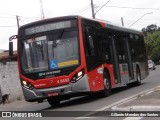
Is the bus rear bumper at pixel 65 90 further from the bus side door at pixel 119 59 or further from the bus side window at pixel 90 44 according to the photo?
the bus side door at pixel 119 59

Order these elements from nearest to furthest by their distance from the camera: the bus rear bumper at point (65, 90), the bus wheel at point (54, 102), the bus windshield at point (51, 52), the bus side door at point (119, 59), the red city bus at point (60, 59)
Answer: the bus rear bumper at point (65, 90)
the red city bus at point (60, 59)
the bus windshield at point (51, 52)
the bus wheel at point (54, 102)
the bus side door at point (119, 59)

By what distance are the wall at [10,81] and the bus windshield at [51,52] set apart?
1036 centimetres

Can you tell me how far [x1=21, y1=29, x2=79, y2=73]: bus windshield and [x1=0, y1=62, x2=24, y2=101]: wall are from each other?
10.4m

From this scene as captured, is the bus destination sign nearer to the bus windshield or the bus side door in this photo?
the bus windshield

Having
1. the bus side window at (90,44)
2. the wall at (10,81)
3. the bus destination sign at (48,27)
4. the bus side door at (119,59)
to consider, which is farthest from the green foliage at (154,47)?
the bus destination sign at (48,27)

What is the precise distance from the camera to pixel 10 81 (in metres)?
28.7

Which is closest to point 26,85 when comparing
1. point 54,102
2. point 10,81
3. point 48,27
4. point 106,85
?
point 54,102

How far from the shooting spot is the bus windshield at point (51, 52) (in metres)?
16.6

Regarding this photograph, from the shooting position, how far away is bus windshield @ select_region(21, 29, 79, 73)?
16594 mm

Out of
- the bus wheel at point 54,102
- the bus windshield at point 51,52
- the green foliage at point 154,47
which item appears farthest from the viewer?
the green foliage at point 154,47

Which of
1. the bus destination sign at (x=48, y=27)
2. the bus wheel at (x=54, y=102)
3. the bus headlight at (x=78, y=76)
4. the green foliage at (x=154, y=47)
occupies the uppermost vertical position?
the green foliage at (x=154, y=47)

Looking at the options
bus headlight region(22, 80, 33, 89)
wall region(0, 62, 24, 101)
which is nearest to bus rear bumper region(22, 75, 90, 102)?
bus headlight region(22, 80, 33, 89)

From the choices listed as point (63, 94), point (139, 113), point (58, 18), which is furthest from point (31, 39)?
point (139, 113)

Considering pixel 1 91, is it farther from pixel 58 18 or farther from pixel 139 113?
pixel 139 113
